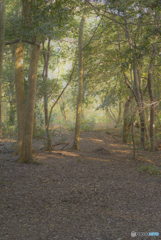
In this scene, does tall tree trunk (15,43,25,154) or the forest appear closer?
the forest

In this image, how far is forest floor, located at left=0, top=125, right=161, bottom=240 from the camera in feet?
12.6

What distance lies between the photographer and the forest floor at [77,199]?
385cm

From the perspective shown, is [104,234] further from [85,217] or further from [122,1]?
[122,1]

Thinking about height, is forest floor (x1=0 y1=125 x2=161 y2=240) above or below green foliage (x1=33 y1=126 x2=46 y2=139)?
below

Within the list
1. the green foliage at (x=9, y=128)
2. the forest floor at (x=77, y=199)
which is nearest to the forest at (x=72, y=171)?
the forest floor at (x=77, y=199)

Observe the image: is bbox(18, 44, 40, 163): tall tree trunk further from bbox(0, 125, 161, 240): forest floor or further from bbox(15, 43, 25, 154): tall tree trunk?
bbox(15, 43, 25, 154): tall tree trunk

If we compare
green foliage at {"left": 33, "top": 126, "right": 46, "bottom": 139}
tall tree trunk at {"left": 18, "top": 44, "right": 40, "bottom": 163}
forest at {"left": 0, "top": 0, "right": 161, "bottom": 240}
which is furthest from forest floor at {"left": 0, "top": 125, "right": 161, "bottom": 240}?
green foliage at {"left": 33, "top": 126, "right": 46, "bottom": 139}

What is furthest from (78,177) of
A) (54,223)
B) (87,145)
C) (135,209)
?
(87,145)

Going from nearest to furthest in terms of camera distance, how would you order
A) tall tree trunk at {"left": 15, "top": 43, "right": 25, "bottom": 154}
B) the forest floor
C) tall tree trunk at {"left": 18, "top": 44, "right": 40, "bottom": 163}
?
the forest floor → tall tree trunk at {"left": 18, "top": 44, "right": 40, "bottom": 163} → tall tree trunk at {"left": 15, "top": 43, "right": 25, "bottom": 154}

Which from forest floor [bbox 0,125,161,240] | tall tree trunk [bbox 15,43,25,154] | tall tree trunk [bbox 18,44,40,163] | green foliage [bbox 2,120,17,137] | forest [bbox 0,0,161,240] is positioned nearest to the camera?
forest floor [bbox 0,125,161,240]

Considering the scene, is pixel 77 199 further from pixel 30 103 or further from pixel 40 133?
pixel 40 133

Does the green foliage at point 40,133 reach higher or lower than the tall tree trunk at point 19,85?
lower

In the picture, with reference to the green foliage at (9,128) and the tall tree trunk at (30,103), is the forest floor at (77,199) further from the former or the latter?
the green foliage at (9,128)

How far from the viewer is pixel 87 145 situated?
13.6 meters
